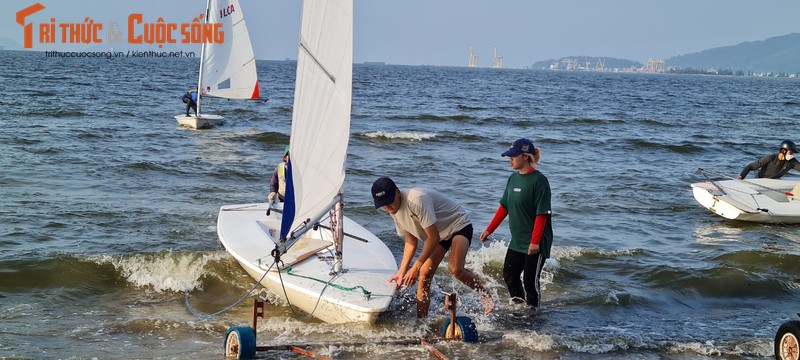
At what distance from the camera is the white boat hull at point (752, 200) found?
12156 millimetres

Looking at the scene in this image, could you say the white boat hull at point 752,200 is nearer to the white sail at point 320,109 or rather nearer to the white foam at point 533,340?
the white foam at point 533,340

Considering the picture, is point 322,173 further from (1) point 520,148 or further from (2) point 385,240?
(2) point 385,240

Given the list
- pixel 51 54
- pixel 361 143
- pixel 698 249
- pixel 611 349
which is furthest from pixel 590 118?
pixel 51 54

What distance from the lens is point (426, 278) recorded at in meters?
6.87

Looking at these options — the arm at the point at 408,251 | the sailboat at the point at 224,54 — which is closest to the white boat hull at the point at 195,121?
the sailboat at the point at 224,54

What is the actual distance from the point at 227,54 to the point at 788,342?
21.4 meters

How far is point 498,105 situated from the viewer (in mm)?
39875

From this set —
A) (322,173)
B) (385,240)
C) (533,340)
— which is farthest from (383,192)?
(385,240)

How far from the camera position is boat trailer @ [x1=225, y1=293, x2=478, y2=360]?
19.7 feet

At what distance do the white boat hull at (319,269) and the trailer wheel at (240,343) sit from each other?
85cm

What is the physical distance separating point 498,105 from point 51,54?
88132 mm

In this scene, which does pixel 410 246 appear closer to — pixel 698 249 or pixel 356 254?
pixel 356 254

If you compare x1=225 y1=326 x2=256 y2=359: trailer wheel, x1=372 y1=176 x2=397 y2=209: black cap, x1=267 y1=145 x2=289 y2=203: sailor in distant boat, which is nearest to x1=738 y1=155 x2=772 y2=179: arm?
x1=267 y1=145 x2=289 y2=203: sailor in distant boat

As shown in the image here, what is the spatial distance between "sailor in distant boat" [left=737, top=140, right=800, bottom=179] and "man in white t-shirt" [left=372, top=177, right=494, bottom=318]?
24.8 ft
